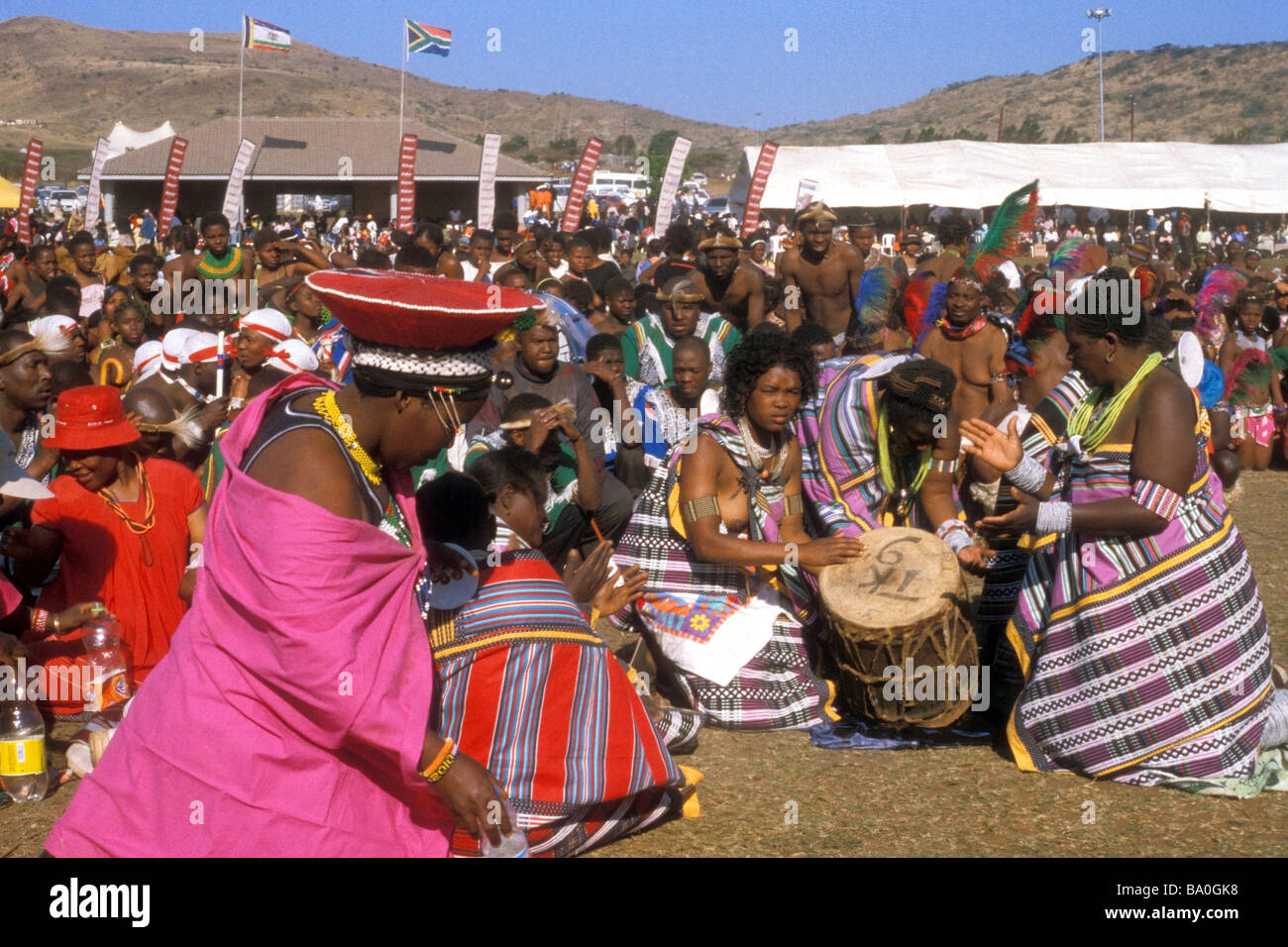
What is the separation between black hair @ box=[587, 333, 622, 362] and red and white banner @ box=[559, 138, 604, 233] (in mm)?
9876

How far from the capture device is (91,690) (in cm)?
579

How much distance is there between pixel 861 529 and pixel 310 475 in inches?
143

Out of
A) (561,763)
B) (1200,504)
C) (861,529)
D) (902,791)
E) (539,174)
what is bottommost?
(902,791)

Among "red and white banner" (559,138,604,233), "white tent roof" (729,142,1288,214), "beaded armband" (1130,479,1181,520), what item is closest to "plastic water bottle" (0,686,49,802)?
"beaded armband" (1130,479,1181,520)

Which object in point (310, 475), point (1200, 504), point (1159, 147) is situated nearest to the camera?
point (310, 475)

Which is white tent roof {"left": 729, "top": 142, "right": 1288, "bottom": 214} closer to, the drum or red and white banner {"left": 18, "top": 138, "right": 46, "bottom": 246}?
red and white banner {"left": 18, "top": 138, "right": 46, "bottom": 246}

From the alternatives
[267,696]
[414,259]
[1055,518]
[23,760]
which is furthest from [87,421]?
[414,259]

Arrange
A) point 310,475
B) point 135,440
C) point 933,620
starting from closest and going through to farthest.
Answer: point 310,475
point 933,620
point 135,440

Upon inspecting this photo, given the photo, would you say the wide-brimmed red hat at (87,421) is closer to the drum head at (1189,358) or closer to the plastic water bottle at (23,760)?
the plastic water bottle at (23,760)

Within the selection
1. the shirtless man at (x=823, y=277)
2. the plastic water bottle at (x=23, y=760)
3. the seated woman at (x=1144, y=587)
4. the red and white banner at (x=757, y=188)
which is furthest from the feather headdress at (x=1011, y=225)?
the red and white banner at (x=757, y=188)

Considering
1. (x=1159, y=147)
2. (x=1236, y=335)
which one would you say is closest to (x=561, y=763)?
(x=1236, y=335)

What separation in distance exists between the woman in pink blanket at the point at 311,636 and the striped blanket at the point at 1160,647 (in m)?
2.73

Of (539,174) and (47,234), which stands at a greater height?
(539,174)

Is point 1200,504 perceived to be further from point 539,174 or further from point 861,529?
point 539,174
